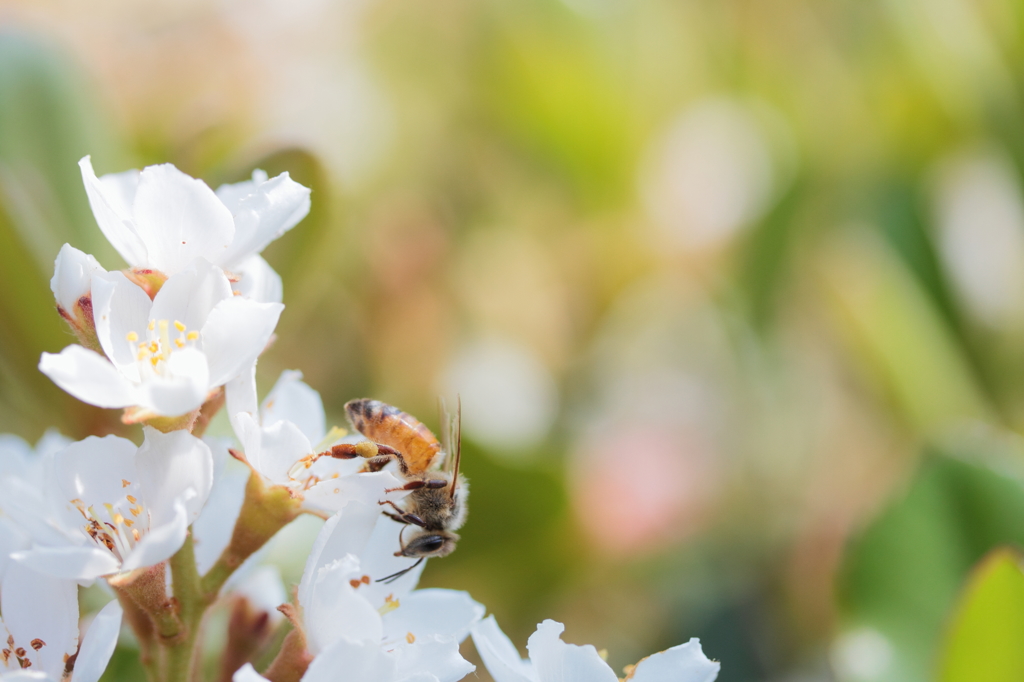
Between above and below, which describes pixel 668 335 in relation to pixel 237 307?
below

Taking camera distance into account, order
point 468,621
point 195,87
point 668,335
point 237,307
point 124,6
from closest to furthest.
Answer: point 237,307 → point 468,621 → point 668,335 → point 195,87 → point 124,6

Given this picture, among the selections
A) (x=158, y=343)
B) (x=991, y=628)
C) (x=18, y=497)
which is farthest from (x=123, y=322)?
(x=991, y=628)

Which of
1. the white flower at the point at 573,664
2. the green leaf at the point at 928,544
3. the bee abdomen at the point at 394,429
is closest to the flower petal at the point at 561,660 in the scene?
the white flower at the point at 573,664

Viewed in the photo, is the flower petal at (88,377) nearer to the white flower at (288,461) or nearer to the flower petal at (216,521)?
the white flower at (288,461)

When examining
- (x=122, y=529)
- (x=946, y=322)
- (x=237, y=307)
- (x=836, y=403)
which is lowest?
(x=836, y=403)

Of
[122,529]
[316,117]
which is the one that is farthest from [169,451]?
[316,117]

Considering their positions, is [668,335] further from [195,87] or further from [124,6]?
[124,6]
